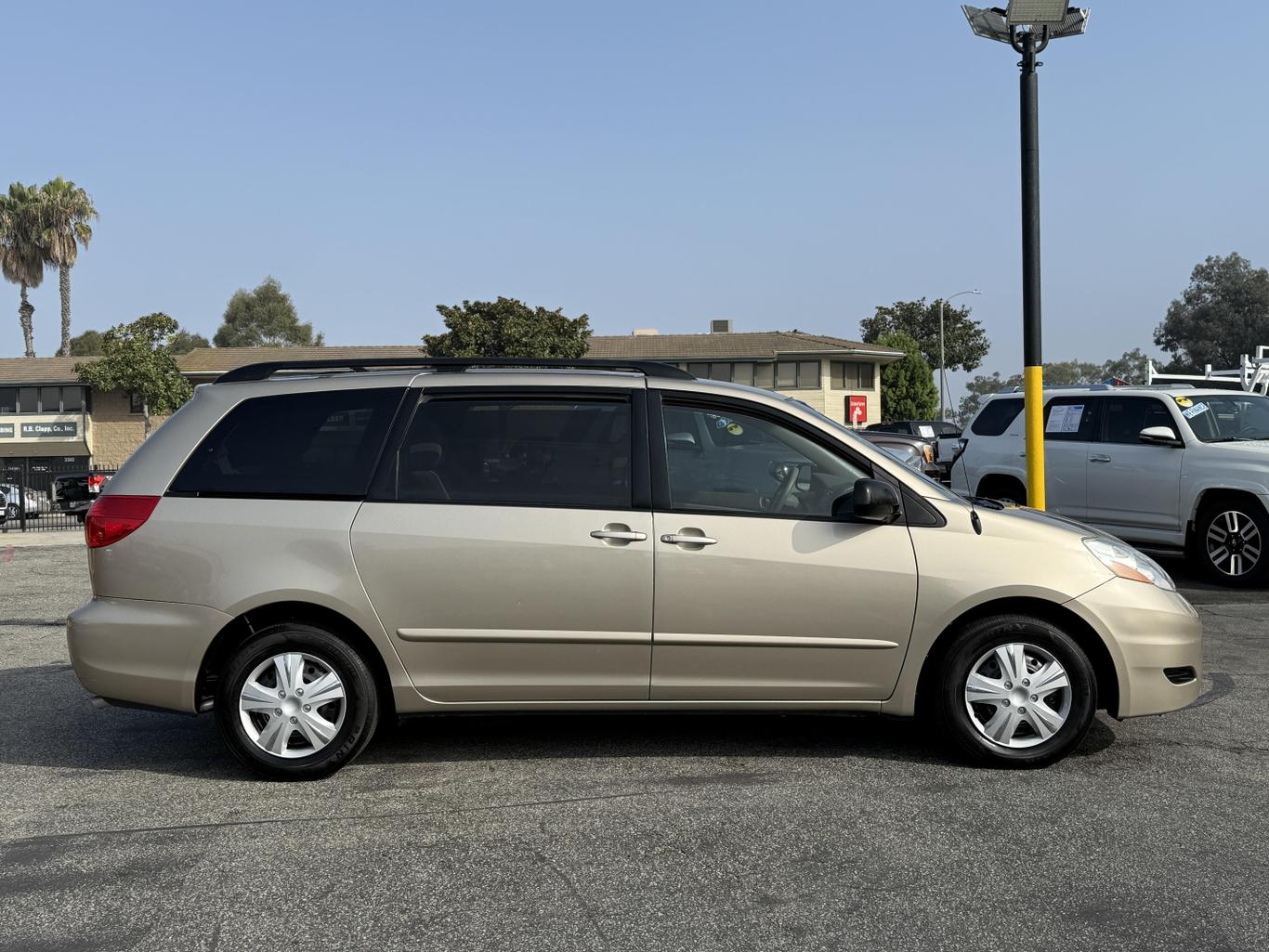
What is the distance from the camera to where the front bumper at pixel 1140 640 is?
5074 mm

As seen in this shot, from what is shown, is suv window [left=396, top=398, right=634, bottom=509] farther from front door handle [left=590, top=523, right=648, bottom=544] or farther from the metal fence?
the metal fence

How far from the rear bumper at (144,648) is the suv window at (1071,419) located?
9.14 m

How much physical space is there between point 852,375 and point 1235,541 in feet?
153

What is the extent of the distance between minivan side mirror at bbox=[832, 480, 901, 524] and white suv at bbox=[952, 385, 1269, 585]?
6809 mm

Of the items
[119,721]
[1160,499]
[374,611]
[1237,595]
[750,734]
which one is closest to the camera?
[374,611]

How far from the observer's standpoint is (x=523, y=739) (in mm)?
5695

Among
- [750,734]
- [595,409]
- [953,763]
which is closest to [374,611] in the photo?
[595,409]

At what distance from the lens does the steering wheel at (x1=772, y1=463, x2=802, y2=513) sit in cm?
516

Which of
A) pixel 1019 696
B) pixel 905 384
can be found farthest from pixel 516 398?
pixel 905 384

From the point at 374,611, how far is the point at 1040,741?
284cm

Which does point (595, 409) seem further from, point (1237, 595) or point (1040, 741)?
point (1237, 595)

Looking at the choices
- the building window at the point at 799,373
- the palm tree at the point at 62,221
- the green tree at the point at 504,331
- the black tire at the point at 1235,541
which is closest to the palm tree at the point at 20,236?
the palm tree at the point at 62,221

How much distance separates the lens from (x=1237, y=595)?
1020cm

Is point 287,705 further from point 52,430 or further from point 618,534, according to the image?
point 52,430
